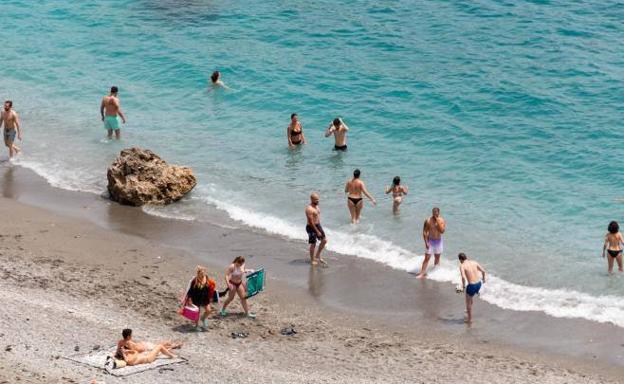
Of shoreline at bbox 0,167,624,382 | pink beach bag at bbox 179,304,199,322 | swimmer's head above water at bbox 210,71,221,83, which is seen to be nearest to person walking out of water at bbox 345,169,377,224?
shoreline at bbox 0,167,624,382

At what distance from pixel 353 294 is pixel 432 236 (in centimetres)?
195

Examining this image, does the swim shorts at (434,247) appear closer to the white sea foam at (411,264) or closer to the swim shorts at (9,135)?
the white sea foam at (411,264)

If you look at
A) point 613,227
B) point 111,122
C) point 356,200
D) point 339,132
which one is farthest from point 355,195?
point 111,122

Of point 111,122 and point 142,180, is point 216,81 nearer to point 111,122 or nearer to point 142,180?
point 111,122

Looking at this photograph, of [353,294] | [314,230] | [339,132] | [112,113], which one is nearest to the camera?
[353,294]

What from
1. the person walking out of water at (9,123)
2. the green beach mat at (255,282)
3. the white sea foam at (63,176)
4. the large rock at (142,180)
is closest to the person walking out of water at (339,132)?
the large rock at (142,180)

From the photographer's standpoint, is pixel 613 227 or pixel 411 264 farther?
pixel 411 264

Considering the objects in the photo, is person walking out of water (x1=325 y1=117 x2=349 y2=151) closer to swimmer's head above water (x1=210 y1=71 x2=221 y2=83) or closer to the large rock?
the large rock

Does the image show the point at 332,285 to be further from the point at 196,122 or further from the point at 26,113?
the point at 26,113

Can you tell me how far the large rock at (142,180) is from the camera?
20.5 m

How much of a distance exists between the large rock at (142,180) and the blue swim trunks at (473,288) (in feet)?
24.9

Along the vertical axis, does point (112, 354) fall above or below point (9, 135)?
below

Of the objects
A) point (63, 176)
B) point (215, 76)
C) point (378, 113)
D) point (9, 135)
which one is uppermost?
point (215, 76)

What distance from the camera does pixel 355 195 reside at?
1989 cm
